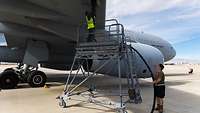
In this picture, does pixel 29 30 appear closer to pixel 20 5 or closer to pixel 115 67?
pixel 20 5

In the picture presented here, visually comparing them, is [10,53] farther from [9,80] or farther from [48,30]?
[48,30]

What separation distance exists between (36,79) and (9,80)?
1.23 meters

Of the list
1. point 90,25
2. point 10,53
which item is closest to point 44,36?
point 10,53

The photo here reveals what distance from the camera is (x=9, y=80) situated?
43.1 ft

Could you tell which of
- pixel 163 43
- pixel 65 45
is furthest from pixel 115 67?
pixel 163 43

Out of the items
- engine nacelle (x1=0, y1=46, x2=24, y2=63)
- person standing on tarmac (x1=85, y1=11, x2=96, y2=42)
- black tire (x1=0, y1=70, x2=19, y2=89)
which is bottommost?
black tire (x1=0, y1=70, x2=19, y2=89)

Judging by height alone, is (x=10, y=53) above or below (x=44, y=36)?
below

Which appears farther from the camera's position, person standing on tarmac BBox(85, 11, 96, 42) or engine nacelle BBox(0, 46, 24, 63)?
engine nacelle BBox(0, 46, 24, 63)

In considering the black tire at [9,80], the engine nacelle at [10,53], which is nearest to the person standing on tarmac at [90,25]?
the black tire at [9,80]

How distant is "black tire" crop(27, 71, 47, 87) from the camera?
13.1m

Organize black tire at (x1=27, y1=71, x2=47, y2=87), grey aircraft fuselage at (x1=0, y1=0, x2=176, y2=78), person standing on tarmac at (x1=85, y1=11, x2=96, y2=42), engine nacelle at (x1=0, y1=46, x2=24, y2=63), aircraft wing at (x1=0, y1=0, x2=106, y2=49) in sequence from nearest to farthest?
person standing on tarmac at (x1=85, y1=11, x2=96, y2=42) → aircraft wing at (x1=0, y1=0, x2=106, y2=49) → grey aircraft fuselage at (x1=0, y1=0, x2=176, y2=78) → black tire at (x1=27, y1=71, x2=47, y2=87) → engine nacelle at (x1=0, y1=46, x2=24, y2=63)

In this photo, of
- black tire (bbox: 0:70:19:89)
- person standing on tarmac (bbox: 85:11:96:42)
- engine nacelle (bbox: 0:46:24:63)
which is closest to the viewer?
person standing on tarmac (bbox: 85:11:96:42)

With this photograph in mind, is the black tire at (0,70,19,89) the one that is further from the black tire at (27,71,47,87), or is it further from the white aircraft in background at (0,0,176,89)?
the black tire at (27,71,47,87)

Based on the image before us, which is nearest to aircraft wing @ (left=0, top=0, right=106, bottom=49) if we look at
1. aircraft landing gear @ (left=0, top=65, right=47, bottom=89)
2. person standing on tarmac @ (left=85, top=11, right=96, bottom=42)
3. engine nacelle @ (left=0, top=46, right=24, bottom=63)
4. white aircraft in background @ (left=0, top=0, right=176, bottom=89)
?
white aircraft in background @ (left=0, top=0, right=176, bottom=89)
